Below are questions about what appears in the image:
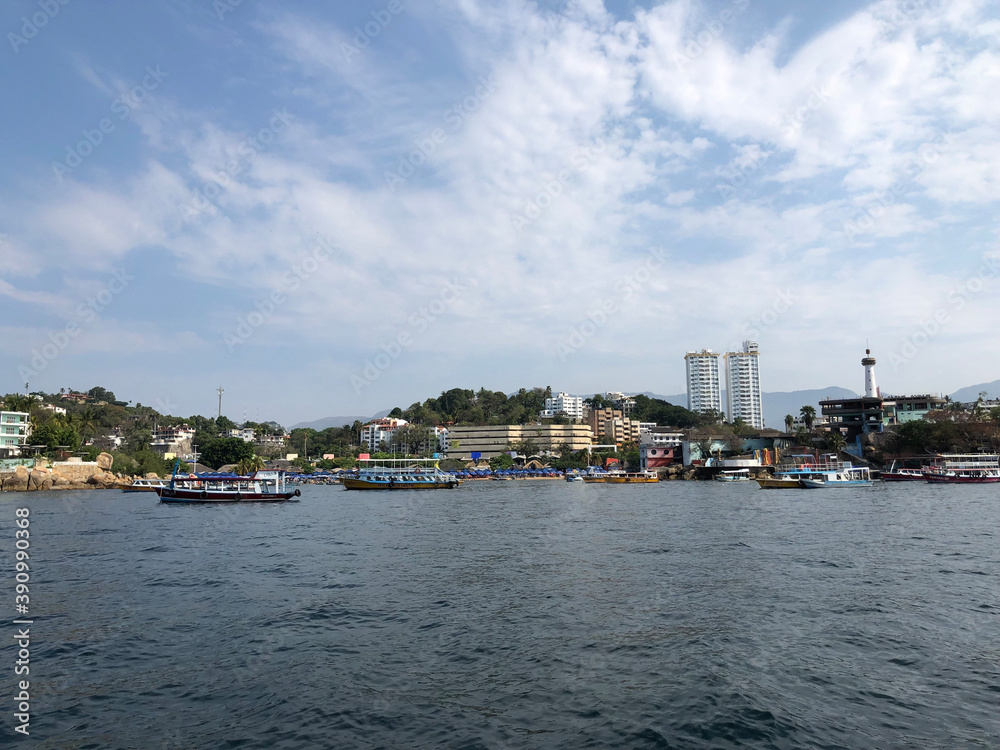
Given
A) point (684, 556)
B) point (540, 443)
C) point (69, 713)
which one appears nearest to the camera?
point (69, 713)

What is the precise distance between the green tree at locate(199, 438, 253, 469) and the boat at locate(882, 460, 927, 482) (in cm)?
10909

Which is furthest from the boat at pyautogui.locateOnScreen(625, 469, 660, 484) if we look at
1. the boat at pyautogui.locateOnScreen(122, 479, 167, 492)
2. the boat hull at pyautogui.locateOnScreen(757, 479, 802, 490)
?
the boat at pyautogui.locateOnScreen(122, 479, 167, 492)

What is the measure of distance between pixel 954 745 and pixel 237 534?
32.8m

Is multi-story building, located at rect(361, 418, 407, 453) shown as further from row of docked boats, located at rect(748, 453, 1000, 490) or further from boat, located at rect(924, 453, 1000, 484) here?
boat, located at rect(924, 453, 1000, 484)

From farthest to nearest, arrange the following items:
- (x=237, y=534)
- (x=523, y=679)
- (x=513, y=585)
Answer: (x=237, y=534) → (x=513, y=585) → (x=523, y=679)

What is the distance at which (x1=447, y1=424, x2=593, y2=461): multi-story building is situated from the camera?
172625 millimetres

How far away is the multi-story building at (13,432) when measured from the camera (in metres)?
84.1

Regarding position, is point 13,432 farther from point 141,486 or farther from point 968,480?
point 968,480

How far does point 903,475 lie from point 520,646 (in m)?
97.6

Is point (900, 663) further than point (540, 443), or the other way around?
point (540, 443)

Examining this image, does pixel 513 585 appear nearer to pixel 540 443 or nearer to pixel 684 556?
pixel 684 556

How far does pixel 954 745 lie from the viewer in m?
8.42

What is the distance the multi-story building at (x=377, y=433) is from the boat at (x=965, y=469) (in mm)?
Answer: 134027

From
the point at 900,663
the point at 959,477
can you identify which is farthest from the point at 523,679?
the point at 959,477
